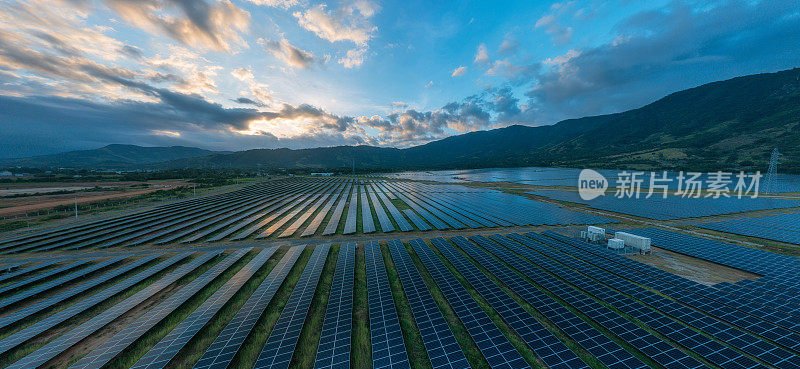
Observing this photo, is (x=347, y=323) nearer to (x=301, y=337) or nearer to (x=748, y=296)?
(x=301, y=337)

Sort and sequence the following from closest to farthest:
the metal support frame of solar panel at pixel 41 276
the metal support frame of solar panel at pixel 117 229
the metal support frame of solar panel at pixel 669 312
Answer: the metal support frame of solar panel at pixel 669 312 → the metal support frame of solar panel at pixel 41 276 → the metal support frame of solar panel at pixel 117 229

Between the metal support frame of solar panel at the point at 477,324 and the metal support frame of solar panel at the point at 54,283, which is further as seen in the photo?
the metal support frame of solar panel at the point at 54,283

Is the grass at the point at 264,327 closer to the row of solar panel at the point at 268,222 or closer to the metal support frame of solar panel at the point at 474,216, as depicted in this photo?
the row of solar panel at the point at 268,222

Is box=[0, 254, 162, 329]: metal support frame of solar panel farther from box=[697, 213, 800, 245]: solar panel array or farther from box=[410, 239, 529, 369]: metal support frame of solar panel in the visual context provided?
box=[697, 213, 800, 245]: solar panel array

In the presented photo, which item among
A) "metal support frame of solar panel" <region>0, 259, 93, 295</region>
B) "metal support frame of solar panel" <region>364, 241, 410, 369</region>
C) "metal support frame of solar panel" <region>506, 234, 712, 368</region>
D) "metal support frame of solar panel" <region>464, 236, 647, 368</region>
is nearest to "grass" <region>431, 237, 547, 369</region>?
"metal support frame of solar panel" <region>464, 236, 647, 368</region>

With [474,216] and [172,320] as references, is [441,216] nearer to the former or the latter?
[474,216]

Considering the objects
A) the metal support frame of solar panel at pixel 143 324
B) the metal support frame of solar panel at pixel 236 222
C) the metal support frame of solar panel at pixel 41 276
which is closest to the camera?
the metal support frame of solar panel at pixel 143 324

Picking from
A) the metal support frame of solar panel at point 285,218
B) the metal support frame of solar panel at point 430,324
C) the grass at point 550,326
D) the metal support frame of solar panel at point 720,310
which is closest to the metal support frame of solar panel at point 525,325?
the grass at point 550,326
